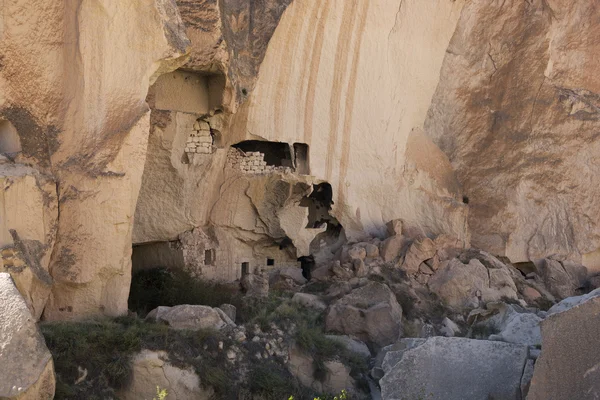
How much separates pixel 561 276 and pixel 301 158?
14.4ft

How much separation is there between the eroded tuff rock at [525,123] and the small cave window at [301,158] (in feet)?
7.62

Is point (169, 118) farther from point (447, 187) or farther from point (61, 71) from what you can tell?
point (447, 187)

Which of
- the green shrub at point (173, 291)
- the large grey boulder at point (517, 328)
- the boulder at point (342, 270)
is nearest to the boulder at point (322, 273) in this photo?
the boulder at point (342, 270)

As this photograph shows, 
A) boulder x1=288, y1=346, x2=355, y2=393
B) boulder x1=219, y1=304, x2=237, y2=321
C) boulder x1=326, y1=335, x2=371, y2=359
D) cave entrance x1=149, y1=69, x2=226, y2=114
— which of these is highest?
cave entrance x1=149, y1=69, x2=226, y2=114

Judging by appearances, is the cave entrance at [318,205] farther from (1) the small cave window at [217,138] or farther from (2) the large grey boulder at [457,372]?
(2) the large grey boulder at [457,372]

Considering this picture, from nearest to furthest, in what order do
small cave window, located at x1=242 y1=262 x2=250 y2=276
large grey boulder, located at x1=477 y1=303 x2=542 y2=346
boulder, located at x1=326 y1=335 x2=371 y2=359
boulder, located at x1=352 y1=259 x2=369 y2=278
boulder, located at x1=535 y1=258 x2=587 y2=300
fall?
large grey boulder, located at x1=477 y1=303 x2=542 y2=346, boulder, located at x1=326 y1=335 x2=371 y2=359, boulder, located at x1=352 y1=259 x2=369 y2=278, small cave window, located at x1=242 y1=262 x2=250 y2=276, boulder, located at x1=535 y1=258 x2=587 y2=300

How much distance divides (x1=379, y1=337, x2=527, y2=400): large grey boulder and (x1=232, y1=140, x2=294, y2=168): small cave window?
471 centimetres

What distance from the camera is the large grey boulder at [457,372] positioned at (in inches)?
287

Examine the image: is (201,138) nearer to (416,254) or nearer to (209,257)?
(209,257)

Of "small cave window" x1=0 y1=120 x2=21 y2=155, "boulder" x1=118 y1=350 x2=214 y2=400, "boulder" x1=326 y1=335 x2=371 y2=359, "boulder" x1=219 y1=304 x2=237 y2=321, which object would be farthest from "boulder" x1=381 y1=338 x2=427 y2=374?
"small cave window" x1=0 y1=120 x2=21 y2=155

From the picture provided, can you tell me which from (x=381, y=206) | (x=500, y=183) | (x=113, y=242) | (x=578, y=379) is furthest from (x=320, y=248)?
(x=578, y=379)

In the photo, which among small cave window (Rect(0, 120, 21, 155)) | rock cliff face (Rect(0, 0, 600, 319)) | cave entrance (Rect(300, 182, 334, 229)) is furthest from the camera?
cave entrance (Rect(300, 182, 334, 229))

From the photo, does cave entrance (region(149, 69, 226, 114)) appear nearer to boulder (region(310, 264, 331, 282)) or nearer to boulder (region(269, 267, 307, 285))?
boulder (region(269, 267, 307, 285))

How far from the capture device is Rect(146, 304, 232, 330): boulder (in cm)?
841
